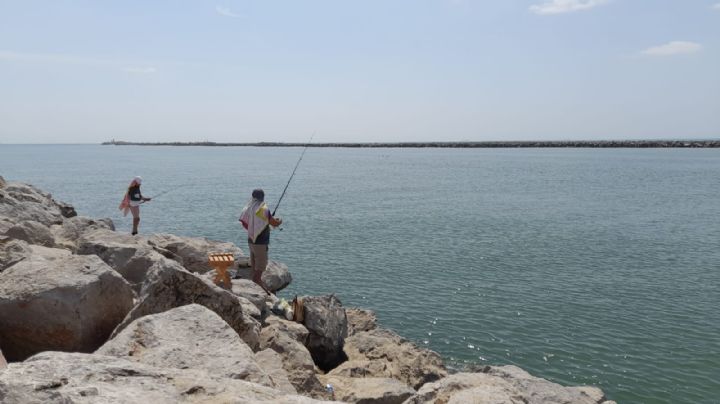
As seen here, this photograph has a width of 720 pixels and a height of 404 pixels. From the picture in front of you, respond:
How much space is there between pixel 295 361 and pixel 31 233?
24.1 feet

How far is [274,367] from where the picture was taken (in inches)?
283

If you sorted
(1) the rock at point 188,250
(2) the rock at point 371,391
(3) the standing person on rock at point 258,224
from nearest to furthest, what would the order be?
(2) the rock at point 371,391
(3) the standing person on rock at point 258,224
(1) the rock at point 188,250

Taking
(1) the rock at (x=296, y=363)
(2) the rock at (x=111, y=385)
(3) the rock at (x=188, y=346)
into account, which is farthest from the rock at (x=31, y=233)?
(2) the rock at (x=111, y=385)

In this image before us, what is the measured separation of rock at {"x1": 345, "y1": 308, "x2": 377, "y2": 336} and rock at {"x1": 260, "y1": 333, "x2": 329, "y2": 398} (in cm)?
434

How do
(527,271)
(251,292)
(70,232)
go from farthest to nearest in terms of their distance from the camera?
(527,271), (70,232), (251,292)

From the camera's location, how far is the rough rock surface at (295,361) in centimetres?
776

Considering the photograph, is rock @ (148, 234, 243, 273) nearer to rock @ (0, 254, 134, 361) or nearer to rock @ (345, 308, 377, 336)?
rock @ (345, 308, 377, 336)

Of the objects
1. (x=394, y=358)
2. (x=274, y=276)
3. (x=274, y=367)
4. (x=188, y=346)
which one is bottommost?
(x=394, y=358)

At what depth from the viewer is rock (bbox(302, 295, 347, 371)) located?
10.6 metres

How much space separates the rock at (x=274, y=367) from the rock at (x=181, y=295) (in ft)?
1.09

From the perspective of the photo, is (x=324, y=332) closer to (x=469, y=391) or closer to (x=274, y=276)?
(x=274, y=276)

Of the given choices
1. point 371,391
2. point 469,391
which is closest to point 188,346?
point 469,391

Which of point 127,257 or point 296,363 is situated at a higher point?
point 127,257

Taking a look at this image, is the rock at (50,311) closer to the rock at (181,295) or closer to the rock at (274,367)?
the rock at (181,295)
